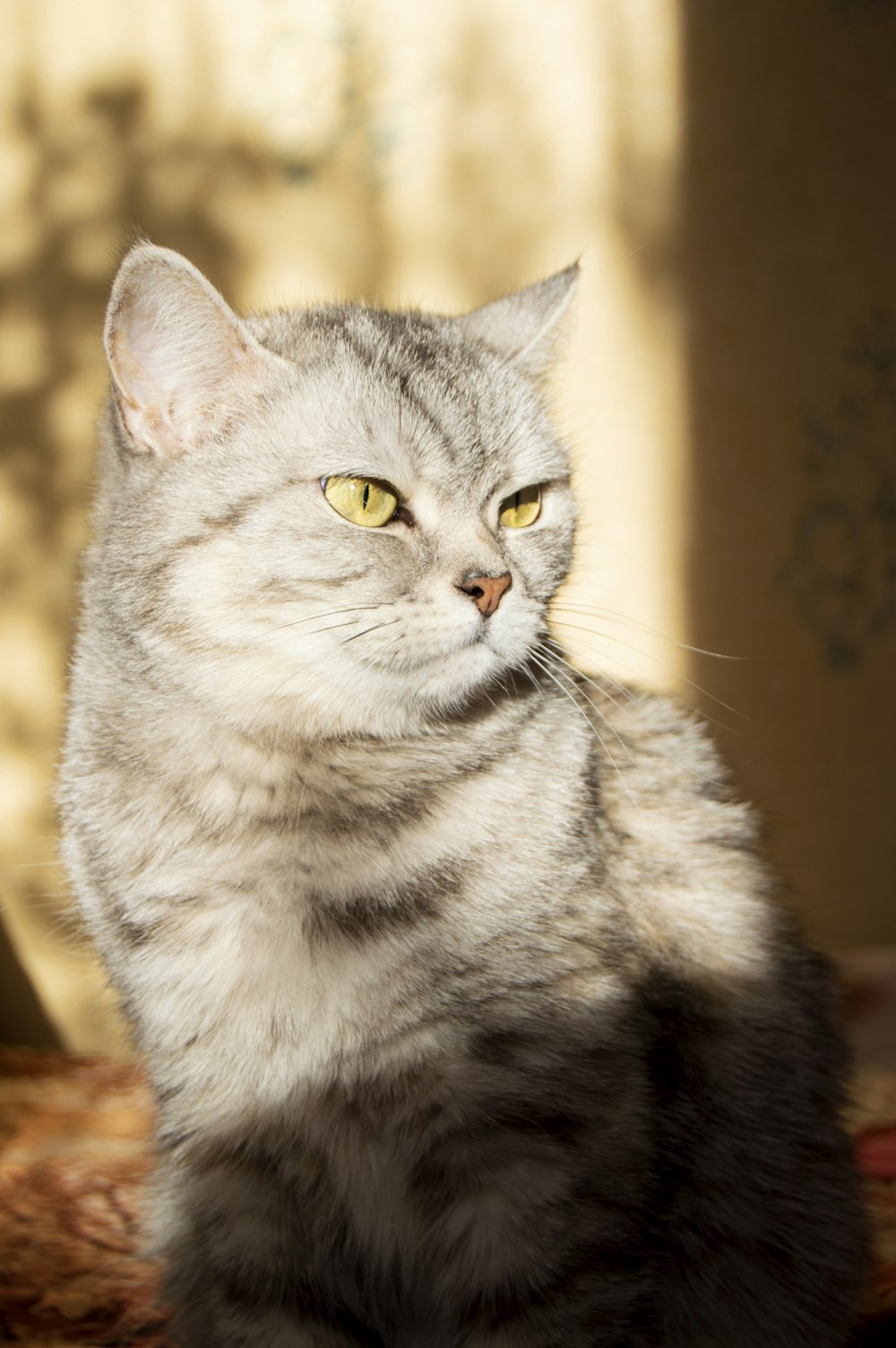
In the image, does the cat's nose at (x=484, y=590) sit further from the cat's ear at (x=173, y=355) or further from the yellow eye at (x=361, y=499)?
the cat's ear at (x=173, y=355)

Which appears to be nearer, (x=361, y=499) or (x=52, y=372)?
(x=361, y=499)

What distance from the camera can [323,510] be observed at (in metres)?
1.09

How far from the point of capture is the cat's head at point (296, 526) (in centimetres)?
106

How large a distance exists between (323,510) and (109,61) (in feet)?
5.34

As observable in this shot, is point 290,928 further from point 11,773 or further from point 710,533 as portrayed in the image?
point 710,533

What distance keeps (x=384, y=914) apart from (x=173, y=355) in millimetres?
551

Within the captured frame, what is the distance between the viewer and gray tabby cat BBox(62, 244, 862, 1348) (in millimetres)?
1012

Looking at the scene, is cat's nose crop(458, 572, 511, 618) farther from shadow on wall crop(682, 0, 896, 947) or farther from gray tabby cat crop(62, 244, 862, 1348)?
shadow on wall crop(682, 0, 896, 947)

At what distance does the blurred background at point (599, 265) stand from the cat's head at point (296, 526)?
3.47ft

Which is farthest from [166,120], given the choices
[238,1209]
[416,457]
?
[238,1209]

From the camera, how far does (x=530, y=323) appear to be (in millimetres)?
1405

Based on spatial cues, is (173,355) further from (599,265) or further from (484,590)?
(599,265)

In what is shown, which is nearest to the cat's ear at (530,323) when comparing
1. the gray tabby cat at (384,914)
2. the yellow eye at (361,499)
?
the gray tabby cat at (384,914)

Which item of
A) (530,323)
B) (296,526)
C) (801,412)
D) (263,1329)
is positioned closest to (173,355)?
(296,526)
